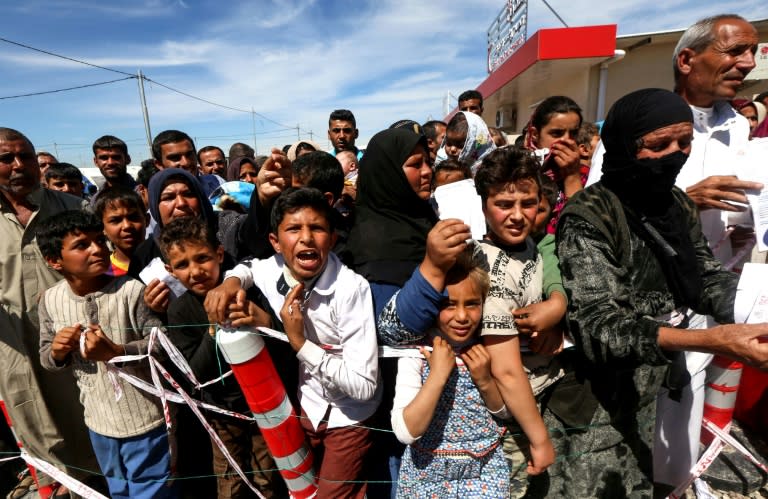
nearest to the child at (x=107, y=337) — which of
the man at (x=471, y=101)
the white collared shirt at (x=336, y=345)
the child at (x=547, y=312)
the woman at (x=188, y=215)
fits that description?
the woman at (x=188, y=215)

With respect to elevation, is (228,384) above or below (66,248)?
below

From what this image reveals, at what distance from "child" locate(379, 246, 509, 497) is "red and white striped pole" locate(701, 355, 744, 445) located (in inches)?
72.9

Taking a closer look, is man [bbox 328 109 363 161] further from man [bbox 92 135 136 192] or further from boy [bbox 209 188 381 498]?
boy [bbox 209 188 381 498]

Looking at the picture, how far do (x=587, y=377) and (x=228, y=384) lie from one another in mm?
1720

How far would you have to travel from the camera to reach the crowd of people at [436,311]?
1.47 m

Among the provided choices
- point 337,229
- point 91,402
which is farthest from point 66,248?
point 337,229

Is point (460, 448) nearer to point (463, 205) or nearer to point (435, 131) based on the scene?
point (463, 205)

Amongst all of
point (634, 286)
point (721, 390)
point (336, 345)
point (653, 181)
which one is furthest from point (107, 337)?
point (721, 390)

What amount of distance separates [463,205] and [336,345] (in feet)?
3.75

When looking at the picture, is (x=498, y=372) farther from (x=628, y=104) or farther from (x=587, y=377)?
(x=628, y=104)

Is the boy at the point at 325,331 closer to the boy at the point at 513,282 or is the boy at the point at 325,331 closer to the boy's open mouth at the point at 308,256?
the boy's open mouth at the point at 308,256

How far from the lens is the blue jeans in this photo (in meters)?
2.07

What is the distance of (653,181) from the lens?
147 centimetres

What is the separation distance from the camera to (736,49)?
2.04m
